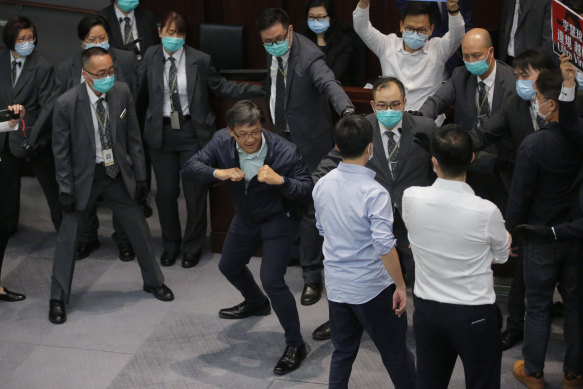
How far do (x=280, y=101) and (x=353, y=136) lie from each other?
5.72 ft

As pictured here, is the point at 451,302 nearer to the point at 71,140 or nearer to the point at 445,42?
the point at 445,42

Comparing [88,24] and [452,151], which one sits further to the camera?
[88,24]

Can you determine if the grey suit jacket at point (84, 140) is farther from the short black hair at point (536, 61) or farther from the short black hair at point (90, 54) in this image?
the short black hair at point (536, 61)

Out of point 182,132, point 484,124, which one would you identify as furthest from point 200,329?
point 484,124

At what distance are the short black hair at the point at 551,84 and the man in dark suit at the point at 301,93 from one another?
136cm

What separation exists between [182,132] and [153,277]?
938 mm

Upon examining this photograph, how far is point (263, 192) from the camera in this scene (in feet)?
14.5

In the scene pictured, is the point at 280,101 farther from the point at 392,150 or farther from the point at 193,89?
the point at 392,150

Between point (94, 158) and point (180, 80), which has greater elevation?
point (180, 80)

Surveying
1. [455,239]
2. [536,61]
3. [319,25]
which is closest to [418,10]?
[319,25]

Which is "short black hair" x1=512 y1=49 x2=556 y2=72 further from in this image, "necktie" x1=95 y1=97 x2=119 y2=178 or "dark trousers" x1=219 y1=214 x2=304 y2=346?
"necktie" x1=95 y1=97 x2=119 y2=178

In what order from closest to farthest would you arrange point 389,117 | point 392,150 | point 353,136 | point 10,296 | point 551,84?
point 353,136
point 551,84
point 389,117
point 392,150
point 10,296

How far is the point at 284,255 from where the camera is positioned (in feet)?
14.8

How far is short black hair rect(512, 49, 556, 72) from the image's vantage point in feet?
14.2
